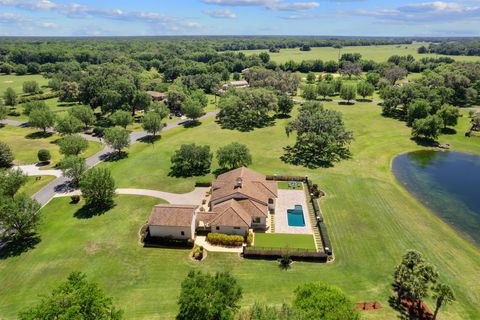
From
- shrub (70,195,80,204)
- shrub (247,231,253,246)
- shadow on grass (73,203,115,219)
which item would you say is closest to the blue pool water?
shrub (247,231,253,246)

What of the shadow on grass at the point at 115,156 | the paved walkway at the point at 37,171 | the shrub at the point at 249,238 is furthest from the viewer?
the shadow on grass at the point at 115,156

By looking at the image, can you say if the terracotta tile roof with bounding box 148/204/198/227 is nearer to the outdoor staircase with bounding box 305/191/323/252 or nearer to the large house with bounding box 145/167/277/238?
the large house with bounding box 145/167/277/238

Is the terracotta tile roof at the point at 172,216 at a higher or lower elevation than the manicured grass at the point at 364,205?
higher

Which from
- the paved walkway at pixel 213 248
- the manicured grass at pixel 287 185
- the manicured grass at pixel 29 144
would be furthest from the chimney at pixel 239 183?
the manicured grass at pixel 29 144

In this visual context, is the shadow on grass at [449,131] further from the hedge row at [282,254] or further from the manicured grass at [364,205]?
the hedge row at [282,254]

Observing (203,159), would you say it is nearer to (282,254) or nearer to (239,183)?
(239,183)

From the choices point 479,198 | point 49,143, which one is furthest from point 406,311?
point 49,143
